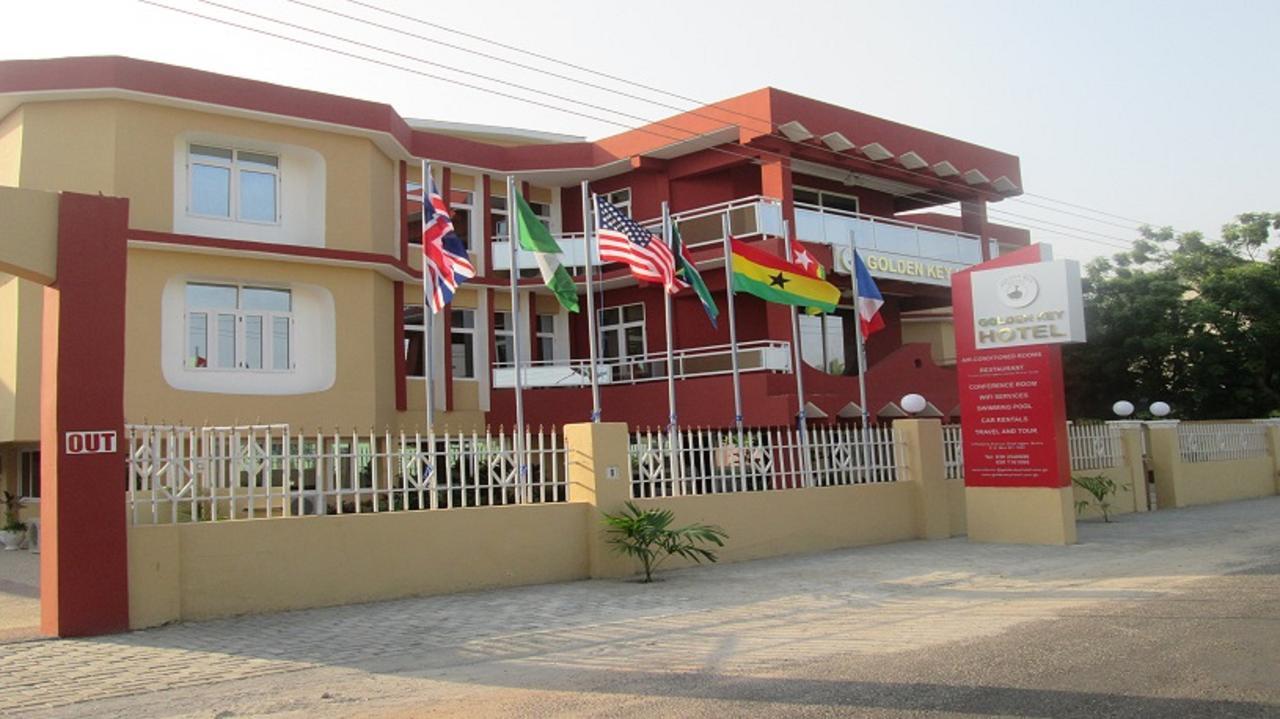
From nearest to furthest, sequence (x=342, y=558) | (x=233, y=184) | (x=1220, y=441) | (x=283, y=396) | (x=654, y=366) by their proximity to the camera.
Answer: (x=342, y=558) < (x=283, y=396) < (x=233, y=184) < (x=654, y=366) < (x=1220, y=441)

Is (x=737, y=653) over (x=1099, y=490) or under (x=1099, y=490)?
under

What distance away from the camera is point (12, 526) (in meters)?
19.8

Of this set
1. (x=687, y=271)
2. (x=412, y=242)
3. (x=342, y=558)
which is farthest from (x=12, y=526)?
(x=687, y=271)

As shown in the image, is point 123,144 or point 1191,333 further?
point 1191,333

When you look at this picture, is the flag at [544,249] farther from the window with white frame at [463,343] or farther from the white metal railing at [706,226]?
the window with white frame at [463,343]

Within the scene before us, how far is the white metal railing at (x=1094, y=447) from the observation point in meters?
20.2

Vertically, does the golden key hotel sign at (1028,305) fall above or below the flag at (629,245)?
below

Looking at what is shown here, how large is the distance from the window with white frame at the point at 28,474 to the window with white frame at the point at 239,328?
4123mm

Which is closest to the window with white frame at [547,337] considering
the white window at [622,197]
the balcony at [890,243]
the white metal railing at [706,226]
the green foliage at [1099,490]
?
the white metal railing at [706,226]

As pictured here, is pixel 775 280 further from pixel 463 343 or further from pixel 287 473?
pixel 287 473

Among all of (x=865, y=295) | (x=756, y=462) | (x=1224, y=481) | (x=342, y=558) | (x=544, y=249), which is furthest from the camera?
(x=1224, y=481)

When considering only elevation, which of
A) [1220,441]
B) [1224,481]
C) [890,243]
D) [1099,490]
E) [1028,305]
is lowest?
[1224,481]

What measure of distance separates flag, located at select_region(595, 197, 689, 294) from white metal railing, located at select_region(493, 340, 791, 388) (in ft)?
15.4

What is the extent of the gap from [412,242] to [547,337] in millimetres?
4549
